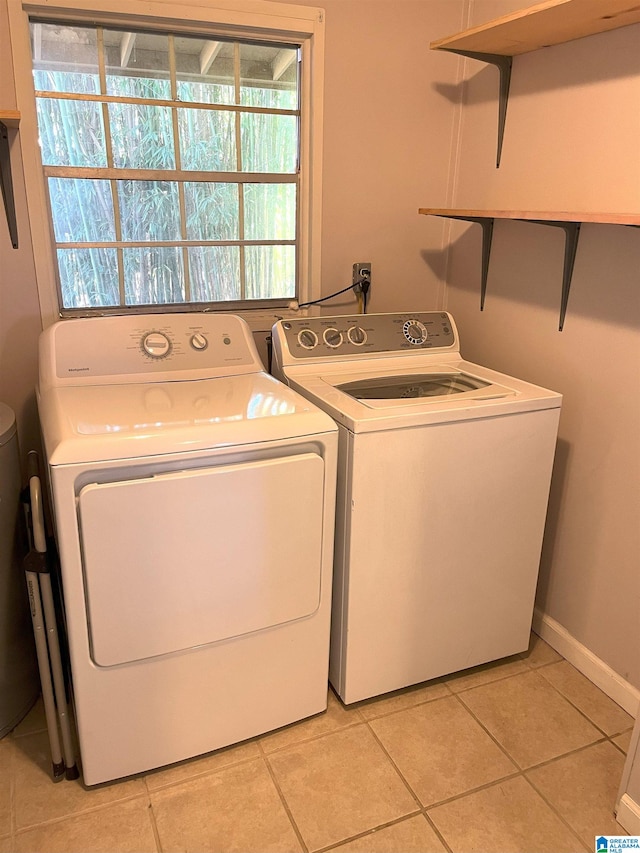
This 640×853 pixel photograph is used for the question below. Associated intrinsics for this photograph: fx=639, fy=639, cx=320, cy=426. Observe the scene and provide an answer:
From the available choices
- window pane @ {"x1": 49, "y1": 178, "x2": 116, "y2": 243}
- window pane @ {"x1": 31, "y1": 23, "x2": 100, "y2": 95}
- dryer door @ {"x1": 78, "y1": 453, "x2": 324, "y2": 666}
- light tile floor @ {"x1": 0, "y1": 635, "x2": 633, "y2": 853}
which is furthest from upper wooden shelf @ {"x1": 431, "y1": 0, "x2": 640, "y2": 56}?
light tile floor @ {"x1": 0, "y1": 635, "x2": 633, "y2": 853}

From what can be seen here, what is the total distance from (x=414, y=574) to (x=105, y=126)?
5.38ft

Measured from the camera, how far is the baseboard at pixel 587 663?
1864 mm

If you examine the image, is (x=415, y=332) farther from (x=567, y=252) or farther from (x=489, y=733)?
(x=489, y=733)

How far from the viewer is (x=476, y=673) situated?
6.63ft

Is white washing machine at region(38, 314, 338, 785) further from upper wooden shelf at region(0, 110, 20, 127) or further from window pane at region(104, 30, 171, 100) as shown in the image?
window pane at region(104, 30, 171, 100)

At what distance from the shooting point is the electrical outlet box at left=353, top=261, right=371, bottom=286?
2.34 metres

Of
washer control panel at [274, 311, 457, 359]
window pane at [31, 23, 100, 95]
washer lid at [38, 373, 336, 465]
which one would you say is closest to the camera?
washer lid at [38, 373, 336, 465]

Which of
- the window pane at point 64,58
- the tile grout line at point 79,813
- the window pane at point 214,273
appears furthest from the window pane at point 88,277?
the tile grout line at point 79,813

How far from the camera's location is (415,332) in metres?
2.14

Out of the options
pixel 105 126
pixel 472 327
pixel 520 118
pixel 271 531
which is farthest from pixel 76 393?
pixel 520 118

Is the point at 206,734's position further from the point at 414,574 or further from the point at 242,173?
the point at 242,173

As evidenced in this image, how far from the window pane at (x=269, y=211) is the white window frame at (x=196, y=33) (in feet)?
0.16

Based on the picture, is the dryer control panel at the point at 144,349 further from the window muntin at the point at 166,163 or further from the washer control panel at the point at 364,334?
the window muntin at the point at 166,163

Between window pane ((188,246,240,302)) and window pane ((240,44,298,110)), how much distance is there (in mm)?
494
